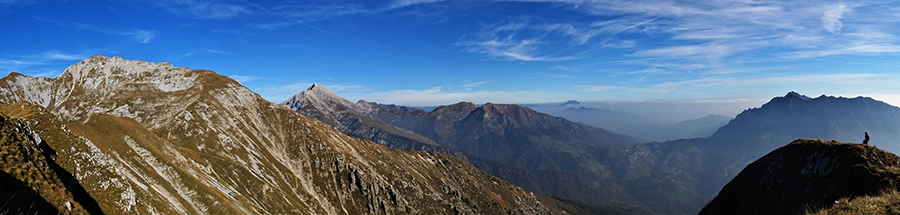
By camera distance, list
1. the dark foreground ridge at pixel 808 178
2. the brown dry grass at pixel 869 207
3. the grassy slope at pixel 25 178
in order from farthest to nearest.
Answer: the dark foreground ridge at pixel 808 178, the grassy slope at pixel 25 178, the brown dry grass at pixel 869 207

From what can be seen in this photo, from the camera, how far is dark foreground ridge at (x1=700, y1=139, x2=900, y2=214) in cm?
5170

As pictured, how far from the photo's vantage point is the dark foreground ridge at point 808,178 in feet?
170

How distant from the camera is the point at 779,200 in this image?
213 feet

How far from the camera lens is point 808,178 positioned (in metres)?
63.2

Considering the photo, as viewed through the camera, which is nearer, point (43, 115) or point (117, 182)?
point (43, 115)

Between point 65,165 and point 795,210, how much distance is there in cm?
10299

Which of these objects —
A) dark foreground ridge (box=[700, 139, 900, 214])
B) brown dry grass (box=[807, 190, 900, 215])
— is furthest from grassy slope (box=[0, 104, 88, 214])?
dark foreground ridge (box=[700, 139, 900, 214])

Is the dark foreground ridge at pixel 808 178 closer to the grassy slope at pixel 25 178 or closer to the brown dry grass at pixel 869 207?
the brown dry grass at pixel 869 207

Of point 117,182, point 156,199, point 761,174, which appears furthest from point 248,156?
point 761,174

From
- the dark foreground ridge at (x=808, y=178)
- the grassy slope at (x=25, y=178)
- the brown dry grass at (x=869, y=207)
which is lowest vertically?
the dark foreground ridge at (x=808, y=178)

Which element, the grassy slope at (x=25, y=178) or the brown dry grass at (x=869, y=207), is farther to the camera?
the grassy slope at (x=25, y=178)

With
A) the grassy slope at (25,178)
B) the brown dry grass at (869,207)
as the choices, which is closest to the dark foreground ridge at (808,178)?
the brown dry grass at (869,207)

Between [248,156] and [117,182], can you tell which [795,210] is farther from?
[248,156]

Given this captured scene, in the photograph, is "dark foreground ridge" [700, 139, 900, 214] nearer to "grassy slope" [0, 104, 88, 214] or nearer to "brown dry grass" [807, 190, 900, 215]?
"brown dry grass" [807, 190, 900, 215]
